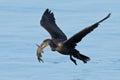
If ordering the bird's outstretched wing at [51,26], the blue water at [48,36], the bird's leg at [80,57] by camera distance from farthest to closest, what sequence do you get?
the blue water at [48,36]
the bird's outstretched wing at [51,26]
the bird's leg at [80,57]

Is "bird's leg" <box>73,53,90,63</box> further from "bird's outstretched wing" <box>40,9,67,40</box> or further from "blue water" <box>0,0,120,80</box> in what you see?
"blue water" <box>0,0,120,80</box>

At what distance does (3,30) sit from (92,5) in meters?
2.26

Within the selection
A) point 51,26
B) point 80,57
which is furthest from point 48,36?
point 80,57

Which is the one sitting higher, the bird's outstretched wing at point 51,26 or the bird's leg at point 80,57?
the bird's outstretched wing at point 51,26

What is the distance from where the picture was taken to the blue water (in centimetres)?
1302

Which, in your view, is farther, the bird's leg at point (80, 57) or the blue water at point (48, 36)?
the blue water at point (48, 36)

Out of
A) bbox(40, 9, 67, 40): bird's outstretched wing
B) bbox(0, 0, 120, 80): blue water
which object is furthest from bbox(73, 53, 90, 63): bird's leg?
bbox(0, 0, 120, 80): blue water

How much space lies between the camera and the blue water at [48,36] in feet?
42.7

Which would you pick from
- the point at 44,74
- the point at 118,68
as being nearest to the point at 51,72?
the point at 44,74

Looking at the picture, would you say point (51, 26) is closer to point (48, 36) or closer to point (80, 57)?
point (80, 57)

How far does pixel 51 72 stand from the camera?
42.8ft

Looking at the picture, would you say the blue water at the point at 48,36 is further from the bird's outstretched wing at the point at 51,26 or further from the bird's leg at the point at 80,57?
the bird's leg at the point at 80,57

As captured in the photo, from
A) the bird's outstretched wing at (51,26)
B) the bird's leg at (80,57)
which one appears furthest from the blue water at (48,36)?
the bird's leg at (80,57)

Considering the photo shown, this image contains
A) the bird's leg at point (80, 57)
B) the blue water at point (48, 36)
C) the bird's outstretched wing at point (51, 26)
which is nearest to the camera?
the bird's leg at point (80, 57)
